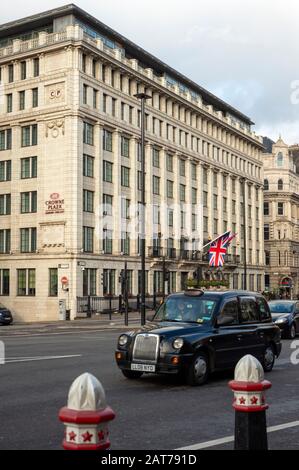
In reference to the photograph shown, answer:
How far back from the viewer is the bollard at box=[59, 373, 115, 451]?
366 centimetres

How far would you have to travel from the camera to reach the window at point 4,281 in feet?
167

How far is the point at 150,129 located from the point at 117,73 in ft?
22.2

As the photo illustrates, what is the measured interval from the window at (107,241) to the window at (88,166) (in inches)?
183

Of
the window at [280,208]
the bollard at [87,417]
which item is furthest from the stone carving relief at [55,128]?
the window at [280,208]

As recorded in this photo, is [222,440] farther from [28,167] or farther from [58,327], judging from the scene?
[28,167]

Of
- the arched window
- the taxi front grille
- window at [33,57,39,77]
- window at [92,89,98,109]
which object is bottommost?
the taxi front grille

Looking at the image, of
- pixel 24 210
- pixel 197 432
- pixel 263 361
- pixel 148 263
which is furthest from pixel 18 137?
pixel 197 432

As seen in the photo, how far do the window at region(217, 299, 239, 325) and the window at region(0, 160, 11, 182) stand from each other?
41.2 m

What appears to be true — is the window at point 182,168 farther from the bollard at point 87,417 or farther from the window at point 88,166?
the bollard at point 87,417

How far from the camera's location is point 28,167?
50.2 meters

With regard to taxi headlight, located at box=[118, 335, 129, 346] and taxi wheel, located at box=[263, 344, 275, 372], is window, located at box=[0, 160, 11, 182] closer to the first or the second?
taxi wheel, located at box=[263, 344, 275, 372]

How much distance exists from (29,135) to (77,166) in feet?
18.6

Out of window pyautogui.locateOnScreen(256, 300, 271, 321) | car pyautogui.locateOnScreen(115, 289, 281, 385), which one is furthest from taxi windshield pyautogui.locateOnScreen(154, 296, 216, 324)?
window pyautogui.locateOnScreen(256, 300, 271, 321)

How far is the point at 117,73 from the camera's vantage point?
5353 centimetres
